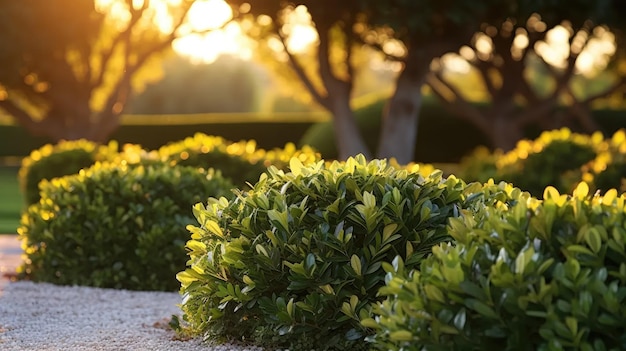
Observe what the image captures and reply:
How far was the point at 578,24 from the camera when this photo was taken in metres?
19.0

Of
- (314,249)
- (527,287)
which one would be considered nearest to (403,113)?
(314,249)

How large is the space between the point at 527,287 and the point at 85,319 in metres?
3.76

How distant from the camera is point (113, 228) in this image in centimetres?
815

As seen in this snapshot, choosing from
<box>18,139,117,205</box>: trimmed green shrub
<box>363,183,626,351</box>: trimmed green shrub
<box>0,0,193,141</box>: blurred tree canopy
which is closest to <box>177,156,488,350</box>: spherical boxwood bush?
Result: <box>363,183,626,351</box>: trimmed green shrub

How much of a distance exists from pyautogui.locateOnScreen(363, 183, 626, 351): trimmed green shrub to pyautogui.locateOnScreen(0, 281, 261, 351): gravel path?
171 cm

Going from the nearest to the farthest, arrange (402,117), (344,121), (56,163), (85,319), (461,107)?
1. (85,319)
2. (56,163)
3. (402,117)
4. (344,121)
5. (461,107)

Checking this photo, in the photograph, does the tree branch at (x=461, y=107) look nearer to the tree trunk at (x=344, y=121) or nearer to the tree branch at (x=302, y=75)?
the tree trunk at (x=344, y=121)

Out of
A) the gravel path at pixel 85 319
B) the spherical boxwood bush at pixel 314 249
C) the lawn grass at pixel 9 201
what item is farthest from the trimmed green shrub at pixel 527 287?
the lawn grass at pixel 9 201

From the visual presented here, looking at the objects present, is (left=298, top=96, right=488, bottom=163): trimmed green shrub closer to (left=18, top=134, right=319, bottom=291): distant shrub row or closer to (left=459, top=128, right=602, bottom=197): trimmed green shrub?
(left=459, top=128, right=602, bottom=197): trimmed green shrub

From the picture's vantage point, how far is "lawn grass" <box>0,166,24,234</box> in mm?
17172

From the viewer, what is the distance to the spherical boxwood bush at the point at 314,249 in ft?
16.9

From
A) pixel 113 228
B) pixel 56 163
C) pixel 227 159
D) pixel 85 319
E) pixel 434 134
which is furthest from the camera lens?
pixel 434 134

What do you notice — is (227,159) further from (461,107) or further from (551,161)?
(461,107)

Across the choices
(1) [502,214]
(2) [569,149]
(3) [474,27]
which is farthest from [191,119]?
(1) [502,214]
